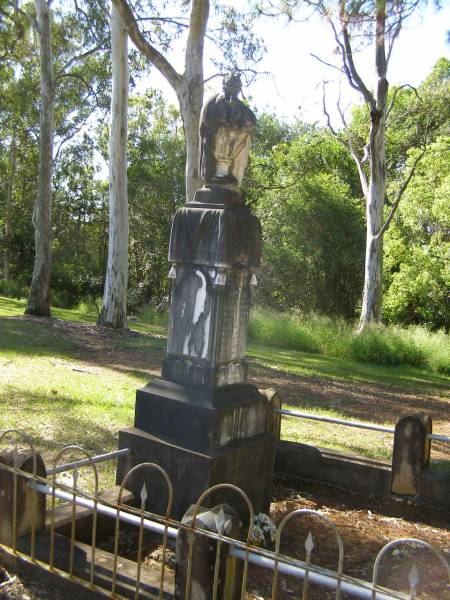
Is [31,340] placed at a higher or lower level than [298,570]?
lower

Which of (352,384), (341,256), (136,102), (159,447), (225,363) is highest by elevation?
(136,102)

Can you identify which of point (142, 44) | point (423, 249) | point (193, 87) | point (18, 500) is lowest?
point (18, 500)

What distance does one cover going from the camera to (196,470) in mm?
4180

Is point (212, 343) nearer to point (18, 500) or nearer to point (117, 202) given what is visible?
point (18, 500)

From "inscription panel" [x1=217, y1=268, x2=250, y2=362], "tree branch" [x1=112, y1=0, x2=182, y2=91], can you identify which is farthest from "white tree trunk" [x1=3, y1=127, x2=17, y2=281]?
"inscription panel" [x1=217, y1=268, x2=250, y2=362]

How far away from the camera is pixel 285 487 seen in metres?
5.49

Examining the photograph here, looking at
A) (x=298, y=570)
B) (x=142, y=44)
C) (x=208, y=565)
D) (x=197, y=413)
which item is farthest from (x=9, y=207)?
(x=298, y=570)

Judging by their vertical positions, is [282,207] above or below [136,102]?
below

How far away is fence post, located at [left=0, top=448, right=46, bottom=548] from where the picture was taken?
354 centimetres

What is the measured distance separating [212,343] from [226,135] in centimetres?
161

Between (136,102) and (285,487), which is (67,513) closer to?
(285,487)

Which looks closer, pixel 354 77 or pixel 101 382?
pixel 101 382

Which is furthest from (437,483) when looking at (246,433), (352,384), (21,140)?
(21,140)

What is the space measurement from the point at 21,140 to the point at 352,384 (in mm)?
24850
